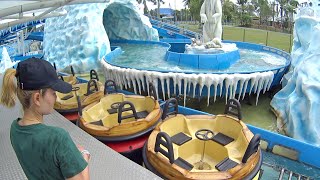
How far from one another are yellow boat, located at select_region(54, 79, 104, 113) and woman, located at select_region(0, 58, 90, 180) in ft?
11.1

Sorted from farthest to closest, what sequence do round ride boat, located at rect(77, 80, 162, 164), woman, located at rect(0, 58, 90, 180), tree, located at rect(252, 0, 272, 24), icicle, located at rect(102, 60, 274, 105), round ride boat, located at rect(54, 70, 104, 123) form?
tree, located at rect(252, 0, 272, 24), icicle, located at rect(102, 60, 274, 105), round ride boat, located at rect(54, 70, 104, 123), round ride boat, located at rect(77, 80, 162, 164), woman, located at rect(0, 58, 90, 180)

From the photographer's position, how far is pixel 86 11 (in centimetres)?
1205

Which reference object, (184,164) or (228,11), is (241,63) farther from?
(228,11)

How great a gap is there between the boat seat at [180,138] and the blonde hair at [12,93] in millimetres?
2483

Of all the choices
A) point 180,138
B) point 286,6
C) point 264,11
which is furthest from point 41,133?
point 264,11

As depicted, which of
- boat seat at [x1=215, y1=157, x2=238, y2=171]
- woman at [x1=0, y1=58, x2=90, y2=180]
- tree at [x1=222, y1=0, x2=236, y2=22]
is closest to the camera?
woman at [x1=0, y1=58, x2=90, y2=180]

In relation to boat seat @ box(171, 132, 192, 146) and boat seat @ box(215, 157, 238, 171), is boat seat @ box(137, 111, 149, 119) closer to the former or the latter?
boat seat @ box(171, 132, 192, 146)

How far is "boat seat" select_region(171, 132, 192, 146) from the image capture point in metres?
3.60

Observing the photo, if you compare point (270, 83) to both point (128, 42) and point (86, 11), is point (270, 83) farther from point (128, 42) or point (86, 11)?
point (128, 42)

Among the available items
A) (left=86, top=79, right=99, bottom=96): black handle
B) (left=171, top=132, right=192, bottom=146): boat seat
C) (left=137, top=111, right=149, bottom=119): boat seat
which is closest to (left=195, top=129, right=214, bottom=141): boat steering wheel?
(left=171, top=132, right=192, bottom=146): boat seat

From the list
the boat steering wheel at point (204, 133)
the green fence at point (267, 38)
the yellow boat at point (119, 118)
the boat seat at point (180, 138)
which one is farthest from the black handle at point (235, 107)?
the green fence at point (267, 38)

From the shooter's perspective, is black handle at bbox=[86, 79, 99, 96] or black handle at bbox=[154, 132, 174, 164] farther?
black handle at bbox=[86, 79, 99, 96]

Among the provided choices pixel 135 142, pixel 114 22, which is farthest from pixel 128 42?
pixel 135 142

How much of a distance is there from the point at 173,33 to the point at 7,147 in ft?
61.7
